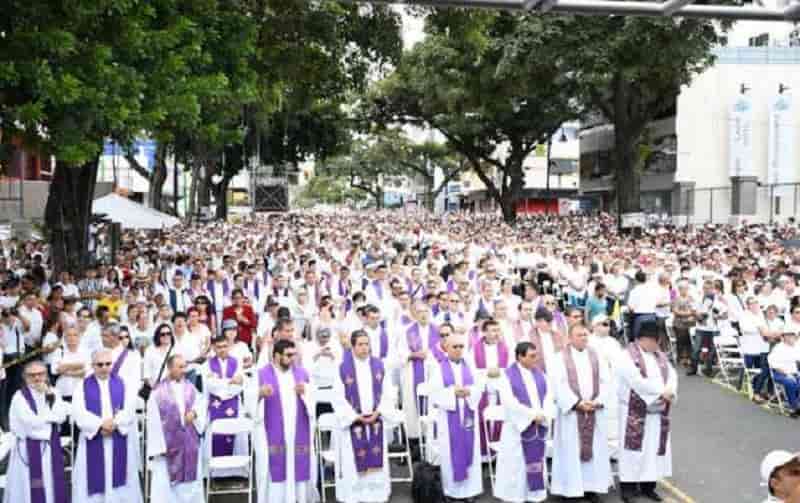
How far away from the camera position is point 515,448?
26.6 ft

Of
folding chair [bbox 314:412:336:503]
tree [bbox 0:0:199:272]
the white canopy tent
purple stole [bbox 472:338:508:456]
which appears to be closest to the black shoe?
purple stole [bbox 472:338:508:456]

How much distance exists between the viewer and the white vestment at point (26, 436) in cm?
757

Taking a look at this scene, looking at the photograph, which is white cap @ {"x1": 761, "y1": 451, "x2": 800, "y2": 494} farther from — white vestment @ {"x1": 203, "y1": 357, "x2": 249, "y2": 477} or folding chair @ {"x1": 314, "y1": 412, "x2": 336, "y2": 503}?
white vestment @ {"x1": 203, "y1": 357, "x2": 249, "y2": 477}

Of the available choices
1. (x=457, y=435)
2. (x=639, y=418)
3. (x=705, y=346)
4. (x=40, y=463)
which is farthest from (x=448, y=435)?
(x=705, y=346)

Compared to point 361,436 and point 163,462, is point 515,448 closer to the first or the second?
point 361,436

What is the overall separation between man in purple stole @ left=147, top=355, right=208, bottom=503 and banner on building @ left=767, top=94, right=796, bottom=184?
1415 inches

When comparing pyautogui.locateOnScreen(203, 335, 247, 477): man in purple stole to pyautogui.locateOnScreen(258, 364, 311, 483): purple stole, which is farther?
pyautogui.locateOnScreen(203, 335, 247, 477): man in purple stole

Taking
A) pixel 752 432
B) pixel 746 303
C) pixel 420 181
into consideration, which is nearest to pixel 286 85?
pixel 746 303

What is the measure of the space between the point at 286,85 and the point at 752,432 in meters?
13.1

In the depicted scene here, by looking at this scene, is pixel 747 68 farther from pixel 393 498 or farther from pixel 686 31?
pixel 393 498

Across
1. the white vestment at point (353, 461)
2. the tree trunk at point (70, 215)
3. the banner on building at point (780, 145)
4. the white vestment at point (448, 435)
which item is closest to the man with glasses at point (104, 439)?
the white vestment at point (353, 461)

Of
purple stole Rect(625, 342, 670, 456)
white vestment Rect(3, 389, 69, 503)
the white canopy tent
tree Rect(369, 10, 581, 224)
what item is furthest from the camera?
tree Rect(369, 10, 581, 224)

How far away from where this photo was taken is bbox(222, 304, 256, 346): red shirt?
Answer: 41.4 feet

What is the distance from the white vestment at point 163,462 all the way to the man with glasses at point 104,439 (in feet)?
0.67
